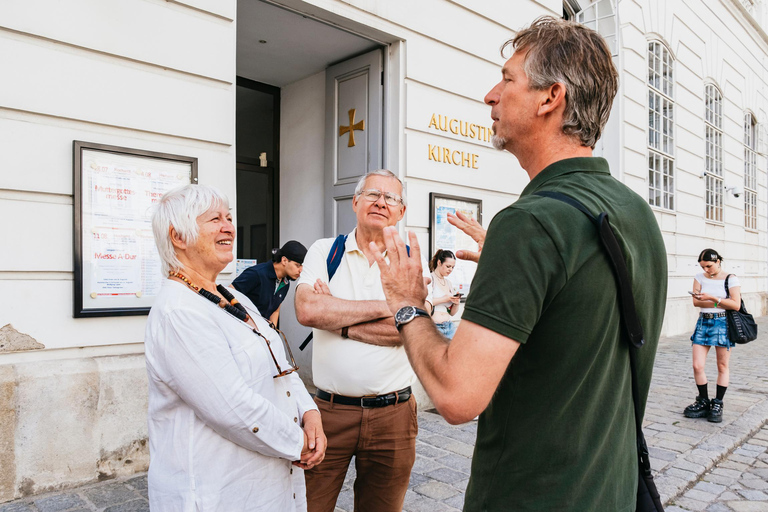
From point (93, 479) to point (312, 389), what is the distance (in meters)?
3.04

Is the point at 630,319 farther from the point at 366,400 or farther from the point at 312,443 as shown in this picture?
the point at 366,400

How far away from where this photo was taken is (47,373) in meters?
3.77

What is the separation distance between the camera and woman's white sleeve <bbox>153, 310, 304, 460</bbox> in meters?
1.85

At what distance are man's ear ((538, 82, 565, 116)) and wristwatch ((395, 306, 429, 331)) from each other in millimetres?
585

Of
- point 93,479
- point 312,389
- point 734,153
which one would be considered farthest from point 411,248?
point 734,153

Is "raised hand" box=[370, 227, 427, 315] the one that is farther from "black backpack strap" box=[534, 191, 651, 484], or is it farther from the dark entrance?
the dark entrance

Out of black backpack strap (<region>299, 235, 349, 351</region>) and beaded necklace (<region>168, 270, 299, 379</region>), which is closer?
beaded necklace (<region>168, 270, 299, 379</region>)

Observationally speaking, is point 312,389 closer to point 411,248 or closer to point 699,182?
point 411,248

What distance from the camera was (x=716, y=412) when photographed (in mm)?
5980

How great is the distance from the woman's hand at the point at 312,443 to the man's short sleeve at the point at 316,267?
0.69 m

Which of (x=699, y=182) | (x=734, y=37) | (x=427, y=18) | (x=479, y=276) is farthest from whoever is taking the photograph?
(x=734, y=37)

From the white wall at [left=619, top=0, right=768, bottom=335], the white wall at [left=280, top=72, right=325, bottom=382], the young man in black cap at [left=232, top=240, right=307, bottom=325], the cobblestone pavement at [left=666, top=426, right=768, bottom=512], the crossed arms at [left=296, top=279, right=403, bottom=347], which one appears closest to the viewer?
the crossed arms at [left=296, top=279, right=403, bottom=347]

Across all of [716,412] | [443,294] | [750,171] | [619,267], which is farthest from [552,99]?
[750,171]

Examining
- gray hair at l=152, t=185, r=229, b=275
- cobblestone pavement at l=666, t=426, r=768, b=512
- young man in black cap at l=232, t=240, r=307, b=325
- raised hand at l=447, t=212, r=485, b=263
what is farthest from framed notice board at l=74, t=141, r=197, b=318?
cobblestone pavement at l=666, t=426, r=768, b=512
